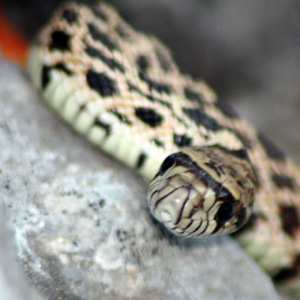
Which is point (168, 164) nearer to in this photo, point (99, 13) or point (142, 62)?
point (142, 62)

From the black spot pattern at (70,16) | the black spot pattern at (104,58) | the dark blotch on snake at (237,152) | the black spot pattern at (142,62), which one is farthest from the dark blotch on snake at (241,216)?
the black spot pattern at (70,16)

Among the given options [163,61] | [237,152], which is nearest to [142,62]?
[163,61]

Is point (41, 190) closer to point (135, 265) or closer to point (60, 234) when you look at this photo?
point (60, 234)

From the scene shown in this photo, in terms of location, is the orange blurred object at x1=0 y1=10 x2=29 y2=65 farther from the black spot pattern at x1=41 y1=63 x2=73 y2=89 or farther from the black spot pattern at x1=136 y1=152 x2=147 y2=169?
the black spot pattern at x1=136 y1=152 x2=147 y2=169

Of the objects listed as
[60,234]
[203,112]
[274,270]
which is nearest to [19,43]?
[203,112]

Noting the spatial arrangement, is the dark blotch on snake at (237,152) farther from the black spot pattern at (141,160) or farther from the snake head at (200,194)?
the black spot pattern at (141,160)

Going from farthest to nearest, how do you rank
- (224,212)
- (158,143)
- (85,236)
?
(158,143) < (224,212) < (85,236)
